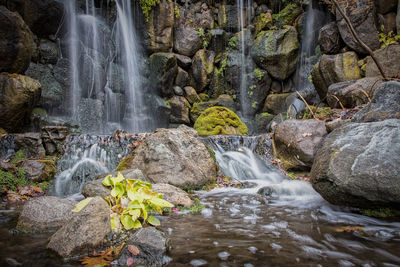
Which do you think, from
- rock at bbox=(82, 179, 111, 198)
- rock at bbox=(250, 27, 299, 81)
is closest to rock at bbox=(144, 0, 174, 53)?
rock at bbox=(250, 27, 299, 81)

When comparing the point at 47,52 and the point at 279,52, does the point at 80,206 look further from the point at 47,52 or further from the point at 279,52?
the point at 279,52

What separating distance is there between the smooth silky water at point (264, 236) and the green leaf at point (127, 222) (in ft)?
1.50

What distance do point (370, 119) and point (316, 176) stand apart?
1.76 m

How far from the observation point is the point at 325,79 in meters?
11.4

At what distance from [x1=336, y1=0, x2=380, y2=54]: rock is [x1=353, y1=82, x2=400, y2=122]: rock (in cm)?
881

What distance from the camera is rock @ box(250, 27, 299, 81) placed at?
1537cm

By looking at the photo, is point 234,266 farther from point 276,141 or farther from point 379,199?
point 276,141

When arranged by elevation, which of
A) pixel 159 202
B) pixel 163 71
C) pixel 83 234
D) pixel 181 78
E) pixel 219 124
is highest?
pixel 163 71

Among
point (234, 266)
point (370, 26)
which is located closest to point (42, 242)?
point (234, 266)

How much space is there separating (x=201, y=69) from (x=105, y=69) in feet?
20.6

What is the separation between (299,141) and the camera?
6035 mm

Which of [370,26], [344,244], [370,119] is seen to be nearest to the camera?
[344,244]

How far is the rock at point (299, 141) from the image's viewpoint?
5.83 meters

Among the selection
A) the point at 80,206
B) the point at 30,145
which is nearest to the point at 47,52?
the point at 30,145
